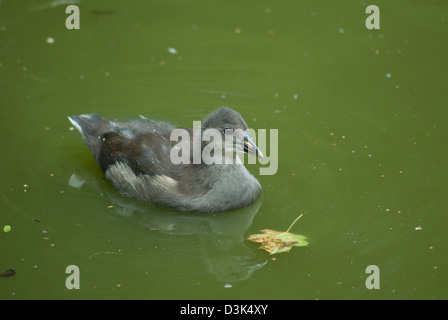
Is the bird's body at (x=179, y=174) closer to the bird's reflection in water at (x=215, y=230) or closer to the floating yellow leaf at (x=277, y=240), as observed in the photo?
the bird's reflection in water at (x=215, y=230)

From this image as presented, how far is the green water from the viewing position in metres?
5.82

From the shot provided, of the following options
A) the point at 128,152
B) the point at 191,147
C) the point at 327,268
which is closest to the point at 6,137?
the point at 128,152

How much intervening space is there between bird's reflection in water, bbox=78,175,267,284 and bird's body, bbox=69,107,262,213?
0.26ft

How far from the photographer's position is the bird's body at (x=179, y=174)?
6523 millimetres

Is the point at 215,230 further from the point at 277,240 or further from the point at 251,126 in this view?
the point at 251,126

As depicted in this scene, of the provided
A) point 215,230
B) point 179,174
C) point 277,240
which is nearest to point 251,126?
point 179,174

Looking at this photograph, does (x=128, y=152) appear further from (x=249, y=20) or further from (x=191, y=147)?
(x=249, y=20)

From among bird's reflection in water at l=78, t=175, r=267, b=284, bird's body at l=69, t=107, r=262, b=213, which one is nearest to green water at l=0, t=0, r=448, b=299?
bird's reflection in water at l=78, t=175, r=267, b=284

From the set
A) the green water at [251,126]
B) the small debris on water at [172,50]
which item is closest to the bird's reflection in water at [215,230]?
the green water at [251,126]

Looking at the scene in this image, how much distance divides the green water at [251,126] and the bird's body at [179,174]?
13 cm

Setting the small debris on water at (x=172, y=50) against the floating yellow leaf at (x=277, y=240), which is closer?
the floating yellow leaf at (x=277, y=240)

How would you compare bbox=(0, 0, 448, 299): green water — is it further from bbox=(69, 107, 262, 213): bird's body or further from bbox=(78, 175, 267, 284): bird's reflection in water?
bbox=(69, 107, 262, 213): bird's body

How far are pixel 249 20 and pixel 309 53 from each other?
43.8 inches

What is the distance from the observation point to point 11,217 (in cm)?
639
